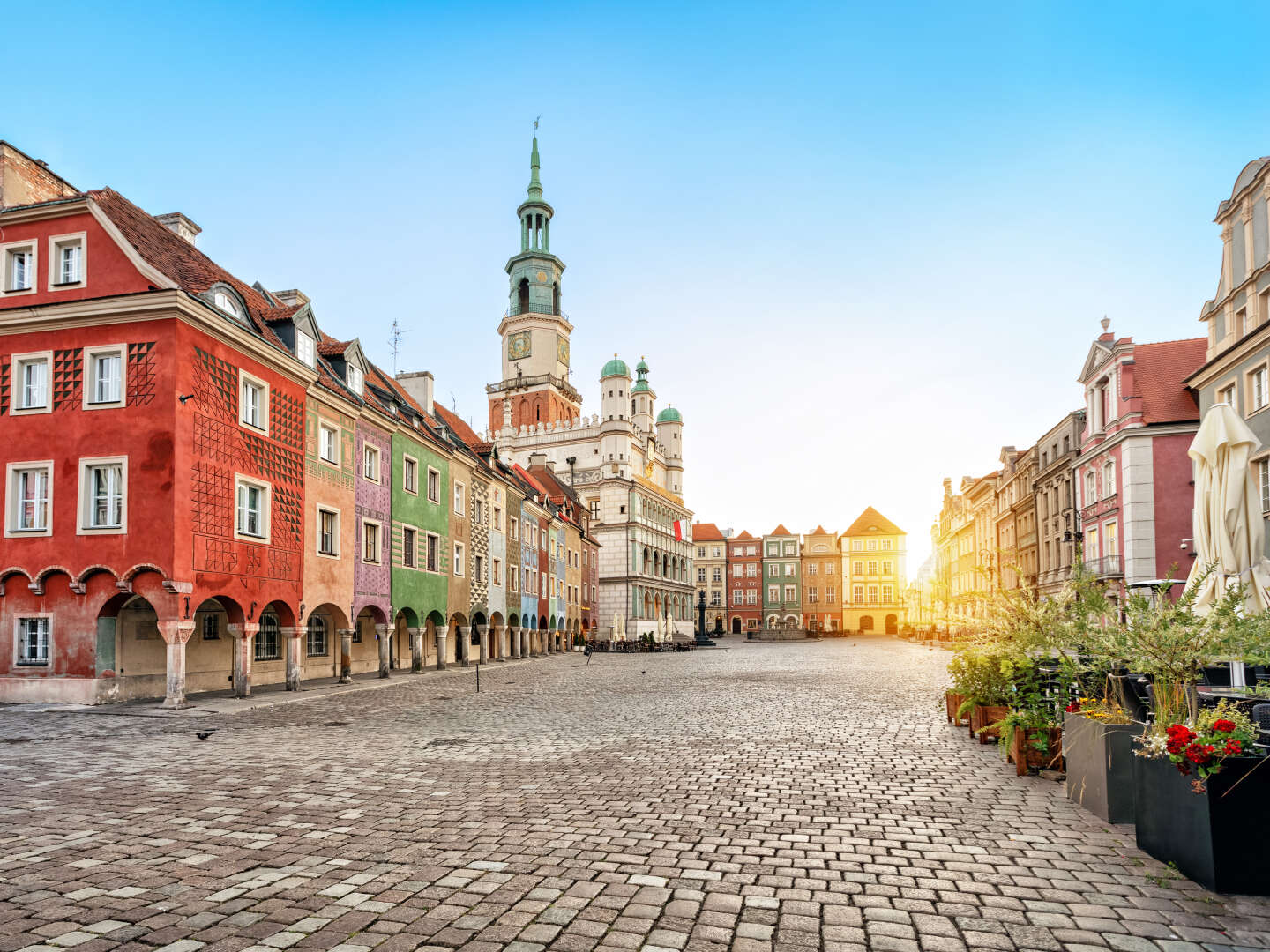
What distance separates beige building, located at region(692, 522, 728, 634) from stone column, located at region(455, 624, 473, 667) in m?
86.5

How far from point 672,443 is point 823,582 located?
31175mm

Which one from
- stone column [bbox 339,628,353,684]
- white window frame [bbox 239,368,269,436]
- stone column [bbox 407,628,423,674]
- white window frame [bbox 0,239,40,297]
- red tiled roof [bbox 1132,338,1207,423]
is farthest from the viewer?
red tiled roof [bbox 1132,338,1207,423]

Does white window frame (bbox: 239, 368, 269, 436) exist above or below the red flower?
above

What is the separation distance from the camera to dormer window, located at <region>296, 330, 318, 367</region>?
2422 centimetres

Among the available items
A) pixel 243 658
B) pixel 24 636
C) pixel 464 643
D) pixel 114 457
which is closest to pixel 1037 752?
pixel 243 658

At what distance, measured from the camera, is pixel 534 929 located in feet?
16.7

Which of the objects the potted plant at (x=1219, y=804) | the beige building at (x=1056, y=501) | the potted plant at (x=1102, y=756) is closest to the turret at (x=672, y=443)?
the beige building at (x=1056, y=501)

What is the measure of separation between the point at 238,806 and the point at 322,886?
3036 mm

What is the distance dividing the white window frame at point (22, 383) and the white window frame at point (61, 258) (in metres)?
1.57

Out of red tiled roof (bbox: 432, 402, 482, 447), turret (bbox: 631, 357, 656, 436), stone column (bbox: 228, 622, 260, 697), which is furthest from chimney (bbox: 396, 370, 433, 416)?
turret (bbox: 631, 357, 656, 436)

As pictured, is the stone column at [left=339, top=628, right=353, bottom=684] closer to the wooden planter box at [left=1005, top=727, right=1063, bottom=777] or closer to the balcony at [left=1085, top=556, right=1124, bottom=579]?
the wooden planter box at [left=1005, top=727, right=1063, bottom=777]

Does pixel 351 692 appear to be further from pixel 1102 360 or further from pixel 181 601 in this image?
pixel 1102 360

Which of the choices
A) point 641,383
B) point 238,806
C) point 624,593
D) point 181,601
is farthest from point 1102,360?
point 641,383

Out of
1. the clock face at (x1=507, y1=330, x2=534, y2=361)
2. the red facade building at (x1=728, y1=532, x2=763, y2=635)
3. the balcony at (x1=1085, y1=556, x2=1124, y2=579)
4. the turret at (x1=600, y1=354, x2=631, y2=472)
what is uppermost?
the clock face at (x1=507, y1=330, x2=534, y2=361)
